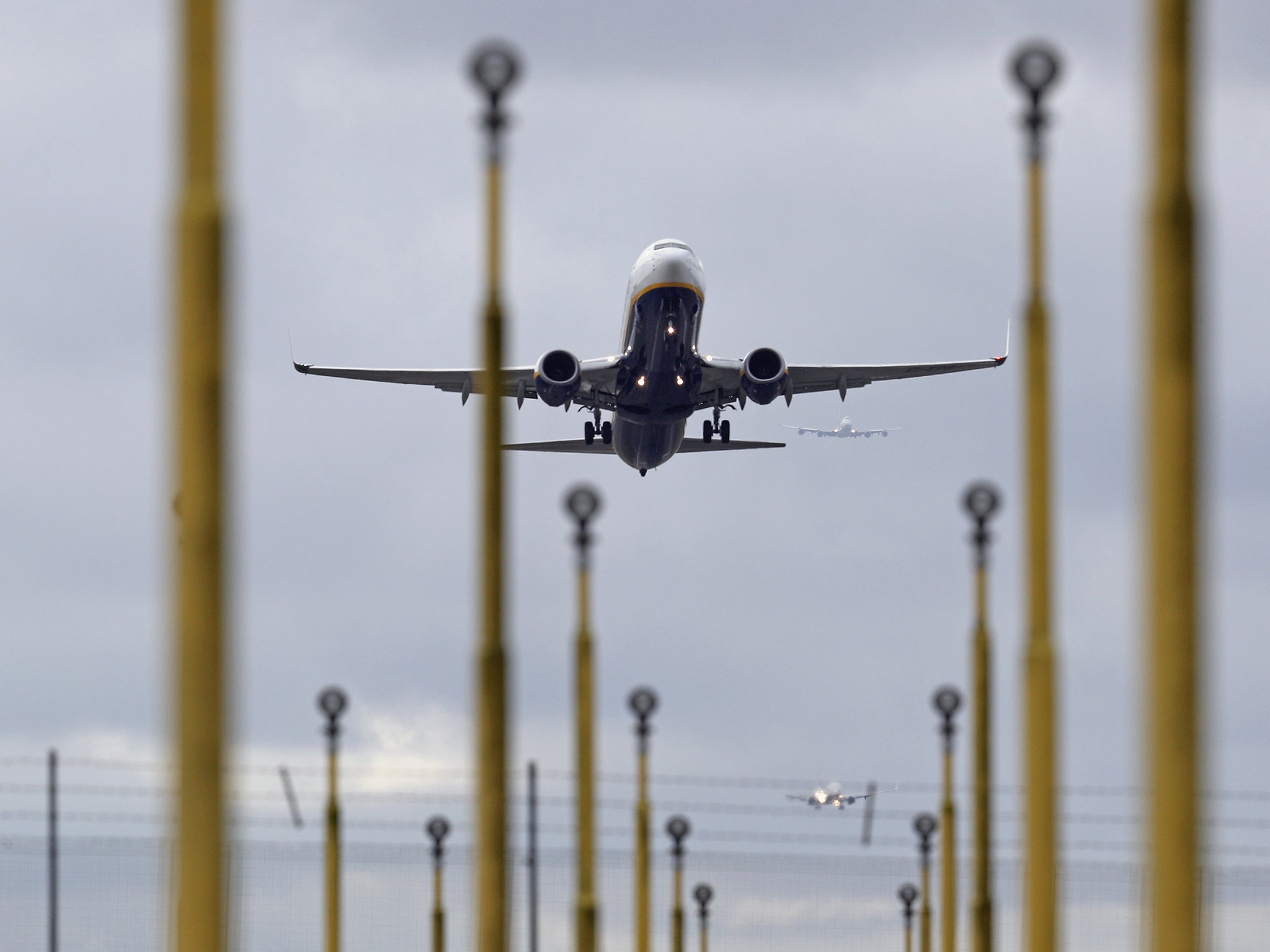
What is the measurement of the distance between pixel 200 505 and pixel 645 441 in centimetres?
4642

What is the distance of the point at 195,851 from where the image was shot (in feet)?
34.8

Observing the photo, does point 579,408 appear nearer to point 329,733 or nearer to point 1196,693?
point 329,733

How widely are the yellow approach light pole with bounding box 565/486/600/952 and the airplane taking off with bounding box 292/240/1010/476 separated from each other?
32.2 meters

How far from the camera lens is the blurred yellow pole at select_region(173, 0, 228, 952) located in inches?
416

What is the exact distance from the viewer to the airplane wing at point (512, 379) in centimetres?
5475

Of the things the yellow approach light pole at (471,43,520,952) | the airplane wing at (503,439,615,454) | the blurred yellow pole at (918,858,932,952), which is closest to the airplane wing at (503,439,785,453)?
the airplane wing at (503,439,615,454)

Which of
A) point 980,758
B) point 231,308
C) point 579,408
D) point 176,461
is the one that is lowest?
point 980,758

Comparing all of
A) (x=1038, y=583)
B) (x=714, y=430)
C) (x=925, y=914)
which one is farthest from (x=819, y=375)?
(x=1038, y=583)

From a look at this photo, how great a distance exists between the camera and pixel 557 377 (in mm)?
51844

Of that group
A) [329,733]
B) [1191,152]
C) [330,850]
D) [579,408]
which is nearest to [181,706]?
[1191,152]

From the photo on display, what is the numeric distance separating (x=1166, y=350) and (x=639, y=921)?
47.8ft

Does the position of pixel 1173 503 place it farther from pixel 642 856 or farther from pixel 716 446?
pixel 716 446

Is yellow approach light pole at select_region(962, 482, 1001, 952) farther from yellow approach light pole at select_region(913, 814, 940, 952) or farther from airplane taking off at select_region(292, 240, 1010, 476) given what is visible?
airplane taking off at select_region(292, 240, 1010, 476)

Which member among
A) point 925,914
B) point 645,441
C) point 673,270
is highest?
point 673,270
